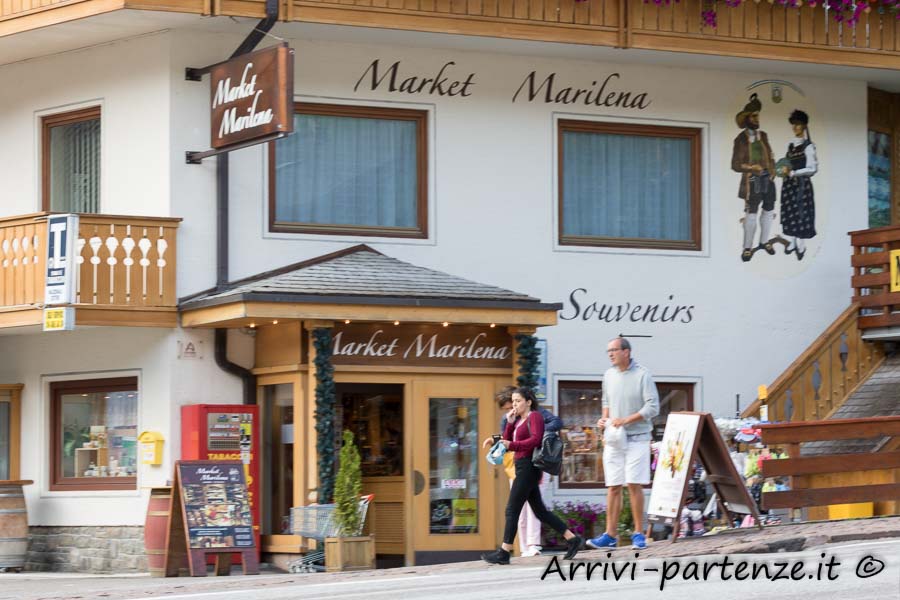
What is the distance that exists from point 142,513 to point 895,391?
9336 millimetres

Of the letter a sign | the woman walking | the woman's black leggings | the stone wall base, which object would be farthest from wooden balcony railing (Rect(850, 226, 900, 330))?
the stone wall base

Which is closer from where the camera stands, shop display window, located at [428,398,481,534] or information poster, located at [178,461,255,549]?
information poster, located at [178,461,255,549]

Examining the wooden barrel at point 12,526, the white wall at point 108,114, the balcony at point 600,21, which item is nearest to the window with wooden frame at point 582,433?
the balcony at point 600,21

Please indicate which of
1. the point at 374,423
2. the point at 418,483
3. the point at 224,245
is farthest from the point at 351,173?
the point at 418,483

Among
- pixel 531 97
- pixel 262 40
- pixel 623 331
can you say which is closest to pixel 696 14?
pixel 531 97

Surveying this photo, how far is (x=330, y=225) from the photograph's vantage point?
2056cm

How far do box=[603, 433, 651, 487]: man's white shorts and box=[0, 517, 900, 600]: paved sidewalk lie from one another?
25.3 inches

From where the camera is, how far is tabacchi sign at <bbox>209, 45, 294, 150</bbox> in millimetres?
18062

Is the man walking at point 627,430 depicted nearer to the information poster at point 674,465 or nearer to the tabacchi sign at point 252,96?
the information poster at point 674,465

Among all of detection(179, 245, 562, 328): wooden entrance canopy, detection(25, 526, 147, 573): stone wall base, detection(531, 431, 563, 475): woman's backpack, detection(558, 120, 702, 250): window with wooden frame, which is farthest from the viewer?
detection(558, 120, 702, 250): window with wooden frame

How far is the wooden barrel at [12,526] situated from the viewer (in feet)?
65.6

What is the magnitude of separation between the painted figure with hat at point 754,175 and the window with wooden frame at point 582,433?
93.1 inches

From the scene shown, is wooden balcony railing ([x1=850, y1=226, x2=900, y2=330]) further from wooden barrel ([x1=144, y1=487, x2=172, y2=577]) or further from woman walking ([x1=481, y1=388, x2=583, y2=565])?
wooden barrel ([x1=144, y1=487, x2=172, y2=577])

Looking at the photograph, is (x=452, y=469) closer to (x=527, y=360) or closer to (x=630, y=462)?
(x=527, y=360)
